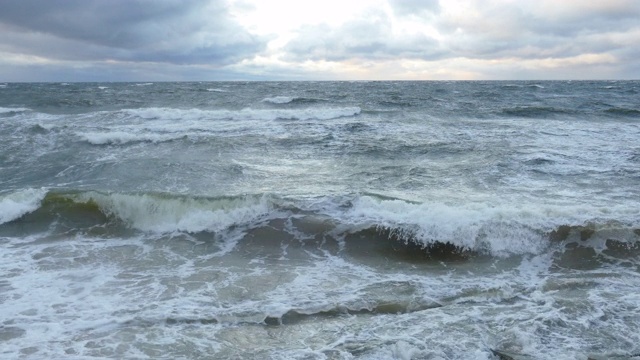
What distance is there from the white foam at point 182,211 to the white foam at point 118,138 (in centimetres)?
883

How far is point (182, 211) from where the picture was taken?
10.7 meters

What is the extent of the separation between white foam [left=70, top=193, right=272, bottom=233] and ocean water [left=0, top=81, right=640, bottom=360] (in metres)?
0.04

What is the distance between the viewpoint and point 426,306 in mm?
6621

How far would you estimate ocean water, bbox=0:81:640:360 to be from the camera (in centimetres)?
578

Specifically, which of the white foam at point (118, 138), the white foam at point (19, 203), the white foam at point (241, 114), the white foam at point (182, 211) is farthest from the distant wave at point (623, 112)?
the white foam at point (19, 203)

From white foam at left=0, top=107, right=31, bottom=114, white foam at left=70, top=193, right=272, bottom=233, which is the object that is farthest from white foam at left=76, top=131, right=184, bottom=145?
white foam at left=0, top=107, right=31, bottom=114

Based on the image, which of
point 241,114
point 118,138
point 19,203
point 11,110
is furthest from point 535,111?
point 11,110

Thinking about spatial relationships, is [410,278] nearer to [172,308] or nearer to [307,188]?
[172,308]

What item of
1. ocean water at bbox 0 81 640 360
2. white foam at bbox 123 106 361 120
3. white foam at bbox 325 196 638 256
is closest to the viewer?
ocean water at bbox 0 81 640 360

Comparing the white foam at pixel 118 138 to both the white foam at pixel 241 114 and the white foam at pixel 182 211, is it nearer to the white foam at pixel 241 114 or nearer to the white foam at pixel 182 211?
the white foam at pixel 241 114

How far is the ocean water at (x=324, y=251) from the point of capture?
5.78 meters

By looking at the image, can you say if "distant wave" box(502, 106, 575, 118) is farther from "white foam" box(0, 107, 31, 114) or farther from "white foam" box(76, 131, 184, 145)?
"white foam" box(0, 107, 31, 114)

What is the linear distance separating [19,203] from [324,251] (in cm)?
742

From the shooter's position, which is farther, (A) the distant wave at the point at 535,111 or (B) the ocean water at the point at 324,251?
(A) the distant wave at the point at 535,111
